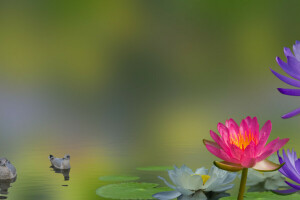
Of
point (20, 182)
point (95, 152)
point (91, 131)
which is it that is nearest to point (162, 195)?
point (20, 182)

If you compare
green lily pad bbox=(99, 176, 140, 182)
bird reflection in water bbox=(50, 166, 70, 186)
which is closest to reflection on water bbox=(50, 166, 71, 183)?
bird reflection in water bbox=(50, 166, 70, 186)

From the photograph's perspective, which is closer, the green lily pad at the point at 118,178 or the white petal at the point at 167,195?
the white petal at the point at 167,195

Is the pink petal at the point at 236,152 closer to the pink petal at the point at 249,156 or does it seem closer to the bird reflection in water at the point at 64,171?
the pink petal at the point at 249,156

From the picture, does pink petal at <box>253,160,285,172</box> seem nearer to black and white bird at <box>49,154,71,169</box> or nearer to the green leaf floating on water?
the green leaf floating on water

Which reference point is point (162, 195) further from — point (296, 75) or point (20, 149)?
point (20, 149)

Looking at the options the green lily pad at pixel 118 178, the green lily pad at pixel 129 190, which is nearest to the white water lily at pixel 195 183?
the green lily pad at pixel 129 190

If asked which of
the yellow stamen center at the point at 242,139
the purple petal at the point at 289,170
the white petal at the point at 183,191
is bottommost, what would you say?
the white petal at the point at 183,191

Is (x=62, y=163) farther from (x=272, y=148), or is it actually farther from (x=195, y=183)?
(x=272, y=148)
